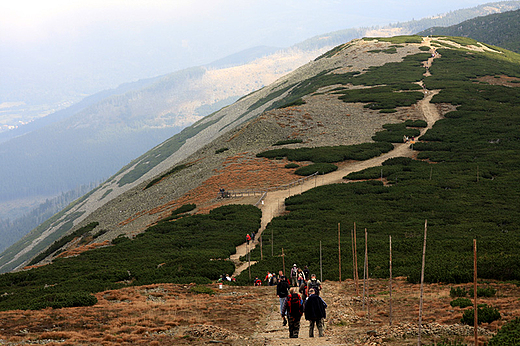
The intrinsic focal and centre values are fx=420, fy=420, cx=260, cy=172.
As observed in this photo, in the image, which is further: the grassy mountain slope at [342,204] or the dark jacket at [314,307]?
the grassy mountain slope at [342,204]

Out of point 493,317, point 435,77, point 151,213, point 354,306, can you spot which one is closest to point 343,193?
point 151,213

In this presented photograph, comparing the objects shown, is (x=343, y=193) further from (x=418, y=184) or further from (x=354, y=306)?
(x=354, y=306)

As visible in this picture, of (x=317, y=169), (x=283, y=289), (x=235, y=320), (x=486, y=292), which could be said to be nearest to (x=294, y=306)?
(x=283, y=289)

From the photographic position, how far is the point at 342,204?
48.4 m

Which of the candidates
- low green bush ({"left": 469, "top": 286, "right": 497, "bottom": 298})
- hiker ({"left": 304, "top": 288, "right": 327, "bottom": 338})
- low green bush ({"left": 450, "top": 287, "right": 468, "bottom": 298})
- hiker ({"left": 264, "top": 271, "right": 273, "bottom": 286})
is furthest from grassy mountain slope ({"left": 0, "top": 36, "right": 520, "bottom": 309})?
hiker ({"left": 304, "top": 288, "right": 327, "bottom": 338})

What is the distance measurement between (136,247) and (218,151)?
4404 cm

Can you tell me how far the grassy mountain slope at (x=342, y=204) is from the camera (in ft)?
99.5

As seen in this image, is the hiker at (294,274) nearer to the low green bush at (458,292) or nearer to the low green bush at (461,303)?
the low green bush at (458,292)

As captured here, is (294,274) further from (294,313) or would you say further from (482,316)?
(482,316)

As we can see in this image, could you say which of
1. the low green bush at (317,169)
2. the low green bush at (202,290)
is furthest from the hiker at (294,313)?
the low green bush at (317,169)

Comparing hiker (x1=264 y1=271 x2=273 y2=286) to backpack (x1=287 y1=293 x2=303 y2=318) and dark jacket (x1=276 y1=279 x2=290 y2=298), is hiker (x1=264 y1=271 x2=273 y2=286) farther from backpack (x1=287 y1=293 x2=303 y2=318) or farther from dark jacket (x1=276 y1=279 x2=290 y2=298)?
backpack (x1=287 y1=293 x2=303 y2=318)

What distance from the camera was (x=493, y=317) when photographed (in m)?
14.9

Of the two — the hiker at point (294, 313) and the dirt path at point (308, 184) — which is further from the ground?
the hiker at point (294, 313)

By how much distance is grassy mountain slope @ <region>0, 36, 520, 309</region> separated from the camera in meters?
30.3
